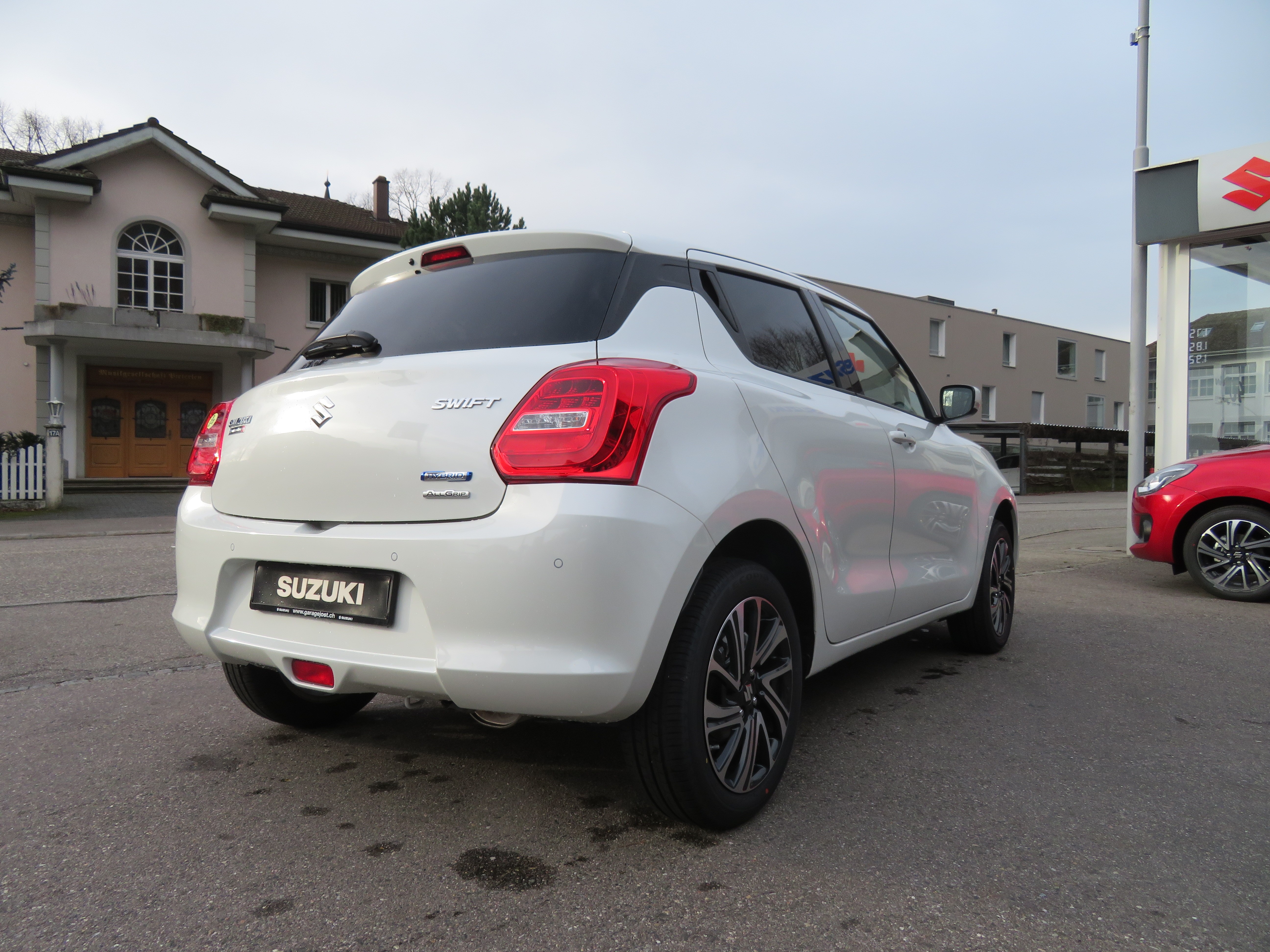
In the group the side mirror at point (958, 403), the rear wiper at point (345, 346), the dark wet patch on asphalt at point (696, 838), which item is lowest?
the dark wet patch on asphalt at point (696, 838)

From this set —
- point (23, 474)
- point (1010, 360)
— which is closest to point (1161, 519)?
point (23, 474)

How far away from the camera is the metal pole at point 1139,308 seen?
9.90 metres

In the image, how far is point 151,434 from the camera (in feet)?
75.8

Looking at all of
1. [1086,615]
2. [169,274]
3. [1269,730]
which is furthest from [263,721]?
[169,274]

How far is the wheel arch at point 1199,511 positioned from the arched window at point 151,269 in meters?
21.9

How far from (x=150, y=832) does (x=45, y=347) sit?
23.8m

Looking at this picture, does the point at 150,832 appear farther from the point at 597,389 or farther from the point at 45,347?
the point at 45,347

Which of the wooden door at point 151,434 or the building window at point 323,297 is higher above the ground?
the building window at point 323,297

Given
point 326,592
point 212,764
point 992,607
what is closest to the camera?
point 326,592

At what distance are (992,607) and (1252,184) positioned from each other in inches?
272

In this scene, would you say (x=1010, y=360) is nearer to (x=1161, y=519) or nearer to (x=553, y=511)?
(x=1161, y=519)

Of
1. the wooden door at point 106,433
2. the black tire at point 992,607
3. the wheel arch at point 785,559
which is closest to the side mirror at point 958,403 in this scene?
the black tire at point 992,607

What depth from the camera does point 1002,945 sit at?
1.97 meters

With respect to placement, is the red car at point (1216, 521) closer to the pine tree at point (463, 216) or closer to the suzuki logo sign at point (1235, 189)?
the suzuki logo sign at point (1235, 189)
